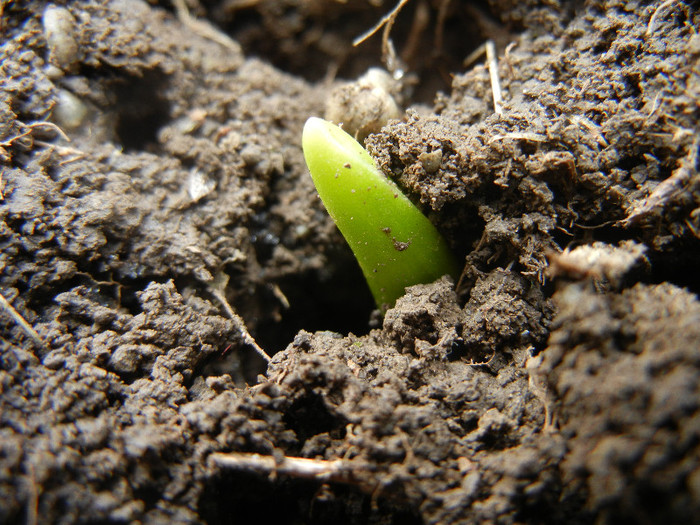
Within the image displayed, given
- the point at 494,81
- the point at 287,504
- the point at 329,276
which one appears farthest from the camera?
the point at 329,276

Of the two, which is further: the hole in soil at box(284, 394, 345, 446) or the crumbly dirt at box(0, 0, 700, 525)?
the hole in soil at box(284, 394, 345, 446)

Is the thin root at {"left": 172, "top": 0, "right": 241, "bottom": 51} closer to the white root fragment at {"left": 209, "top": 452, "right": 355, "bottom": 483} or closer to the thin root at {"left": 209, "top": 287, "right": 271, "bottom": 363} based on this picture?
the thin root at {"left": 209, "top": 287, "right": 271, "bottom": 363}

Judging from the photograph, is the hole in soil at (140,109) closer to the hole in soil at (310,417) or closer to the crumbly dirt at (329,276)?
the crumbly dirt at (329,276)

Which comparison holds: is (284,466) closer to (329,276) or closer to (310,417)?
(310,417)

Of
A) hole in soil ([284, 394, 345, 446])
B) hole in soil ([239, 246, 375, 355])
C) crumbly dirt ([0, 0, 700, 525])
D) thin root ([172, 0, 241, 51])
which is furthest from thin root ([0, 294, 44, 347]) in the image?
thin root ([172, 0, 241, 51])

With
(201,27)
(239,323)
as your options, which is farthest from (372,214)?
(201,27)

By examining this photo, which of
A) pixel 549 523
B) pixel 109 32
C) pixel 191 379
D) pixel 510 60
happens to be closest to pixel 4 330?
pixel 191 379
